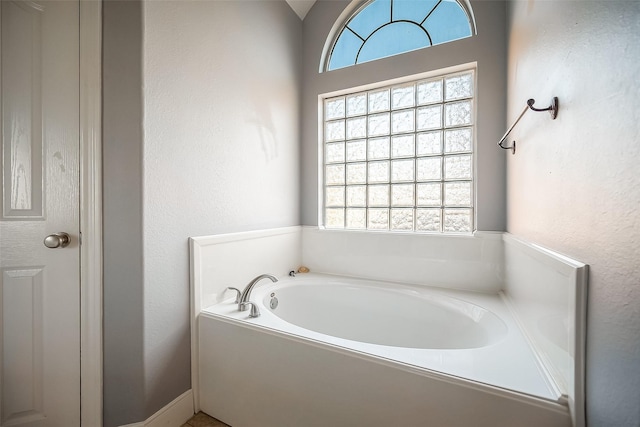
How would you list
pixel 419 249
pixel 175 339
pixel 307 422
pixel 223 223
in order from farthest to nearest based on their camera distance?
pixel 419 249
pixel 223 223
pixel 175 339
pixel 307 422

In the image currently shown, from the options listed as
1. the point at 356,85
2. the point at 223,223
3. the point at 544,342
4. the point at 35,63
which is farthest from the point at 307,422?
the point at 356,85

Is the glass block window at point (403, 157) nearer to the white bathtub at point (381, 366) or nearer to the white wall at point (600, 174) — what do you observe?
the white bathtub at point (381, 366)

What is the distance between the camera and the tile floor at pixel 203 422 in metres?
1.32

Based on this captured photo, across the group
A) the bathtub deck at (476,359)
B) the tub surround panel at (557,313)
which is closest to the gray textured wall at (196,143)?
the bathtub deck at (476,359)

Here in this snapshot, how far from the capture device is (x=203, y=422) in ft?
4.38

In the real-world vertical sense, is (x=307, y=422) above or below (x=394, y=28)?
below

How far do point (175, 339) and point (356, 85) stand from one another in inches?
85.4

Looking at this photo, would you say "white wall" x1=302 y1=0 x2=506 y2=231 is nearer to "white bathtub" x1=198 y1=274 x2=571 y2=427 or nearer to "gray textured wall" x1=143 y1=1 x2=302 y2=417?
"white bathtub" x1=198 y1=274 x2=571 y2=427

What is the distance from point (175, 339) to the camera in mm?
1326

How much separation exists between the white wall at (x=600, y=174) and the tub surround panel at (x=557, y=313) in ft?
0.08

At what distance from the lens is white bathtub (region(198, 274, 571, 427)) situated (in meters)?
0.84

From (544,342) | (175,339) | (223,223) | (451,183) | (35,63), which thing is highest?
(35,63)

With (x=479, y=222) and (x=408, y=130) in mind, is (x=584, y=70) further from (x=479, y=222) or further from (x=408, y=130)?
(x=408, y=130)

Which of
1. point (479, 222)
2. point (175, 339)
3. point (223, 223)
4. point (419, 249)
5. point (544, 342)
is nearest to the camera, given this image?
point (544, 342)
